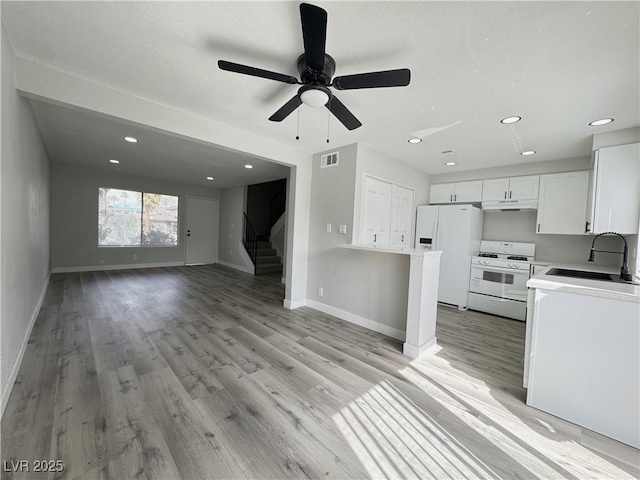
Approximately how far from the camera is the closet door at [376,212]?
370 cm

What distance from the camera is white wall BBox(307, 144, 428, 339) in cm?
322

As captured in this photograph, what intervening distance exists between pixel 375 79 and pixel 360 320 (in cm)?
290

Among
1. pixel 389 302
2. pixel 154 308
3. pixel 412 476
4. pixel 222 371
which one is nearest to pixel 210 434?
pixel 222 371

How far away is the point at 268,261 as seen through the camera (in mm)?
7430

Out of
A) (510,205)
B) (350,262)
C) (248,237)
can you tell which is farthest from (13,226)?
(510,205)

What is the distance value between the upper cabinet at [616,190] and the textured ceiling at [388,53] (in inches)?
11.5

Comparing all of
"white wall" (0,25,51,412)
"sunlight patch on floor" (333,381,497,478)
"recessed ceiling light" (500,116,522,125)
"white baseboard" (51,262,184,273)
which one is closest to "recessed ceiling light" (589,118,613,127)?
"recessed ceiling light" (500,116,522,125)

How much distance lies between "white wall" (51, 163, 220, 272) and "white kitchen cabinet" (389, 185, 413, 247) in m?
6.40

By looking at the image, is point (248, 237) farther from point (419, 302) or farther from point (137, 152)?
point (419, 302)

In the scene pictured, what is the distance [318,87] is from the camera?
171 centimetres

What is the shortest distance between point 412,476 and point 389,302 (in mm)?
1974

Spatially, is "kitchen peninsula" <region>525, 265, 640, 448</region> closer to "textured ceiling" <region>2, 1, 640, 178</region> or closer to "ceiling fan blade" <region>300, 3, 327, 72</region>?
"textured ceiling" <region>2, 1, 640, 178</region>

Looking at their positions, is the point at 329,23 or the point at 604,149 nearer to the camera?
the point at 329,23

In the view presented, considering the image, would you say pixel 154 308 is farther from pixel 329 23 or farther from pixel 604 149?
pixel 604 149
